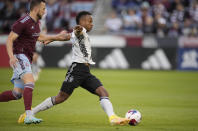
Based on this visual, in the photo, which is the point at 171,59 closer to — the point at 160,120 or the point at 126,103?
the point at 126,103

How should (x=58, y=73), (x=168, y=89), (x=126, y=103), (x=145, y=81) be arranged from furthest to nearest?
(x=58, y=73)
(x=145, y=81)
(x=168, y=89)
(x=126, y=103)

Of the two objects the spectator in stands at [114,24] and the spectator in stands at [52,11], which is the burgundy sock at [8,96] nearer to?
the spectator in stands at [114,24]

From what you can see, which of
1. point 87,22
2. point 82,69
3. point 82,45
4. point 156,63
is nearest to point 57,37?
point 82,45

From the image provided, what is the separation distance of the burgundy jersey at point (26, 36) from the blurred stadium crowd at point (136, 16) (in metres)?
16.0

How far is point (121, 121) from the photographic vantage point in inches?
336

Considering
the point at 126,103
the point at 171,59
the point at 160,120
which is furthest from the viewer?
the point at 171,59

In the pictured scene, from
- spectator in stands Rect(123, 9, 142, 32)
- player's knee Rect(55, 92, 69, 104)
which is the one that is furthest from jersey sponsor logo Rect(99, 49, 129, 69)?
player's knee Rect(55, 92, 69, 104)

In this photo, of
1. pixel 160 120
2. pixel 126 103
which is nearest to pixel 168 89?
pixel 126 103

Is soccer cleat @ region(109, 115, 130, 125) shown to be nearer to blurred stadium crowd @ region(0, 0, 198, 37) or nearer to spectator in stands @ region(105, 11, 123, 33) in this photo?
blurred stadium crowd @ region(0, 0, 198, 37)

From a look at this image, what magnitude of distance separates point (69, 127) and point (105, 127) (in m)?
0.64

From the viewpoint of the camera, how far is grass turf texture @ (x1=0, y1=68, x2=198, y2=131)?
9.09m

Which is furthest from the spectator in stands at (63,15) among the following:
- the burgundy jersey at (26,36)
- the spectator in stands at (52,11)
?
the burgundy jersey at (26,36)

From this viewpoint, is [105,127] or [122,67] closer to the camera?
[105,127]

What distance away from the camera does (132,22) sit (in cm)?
2600
